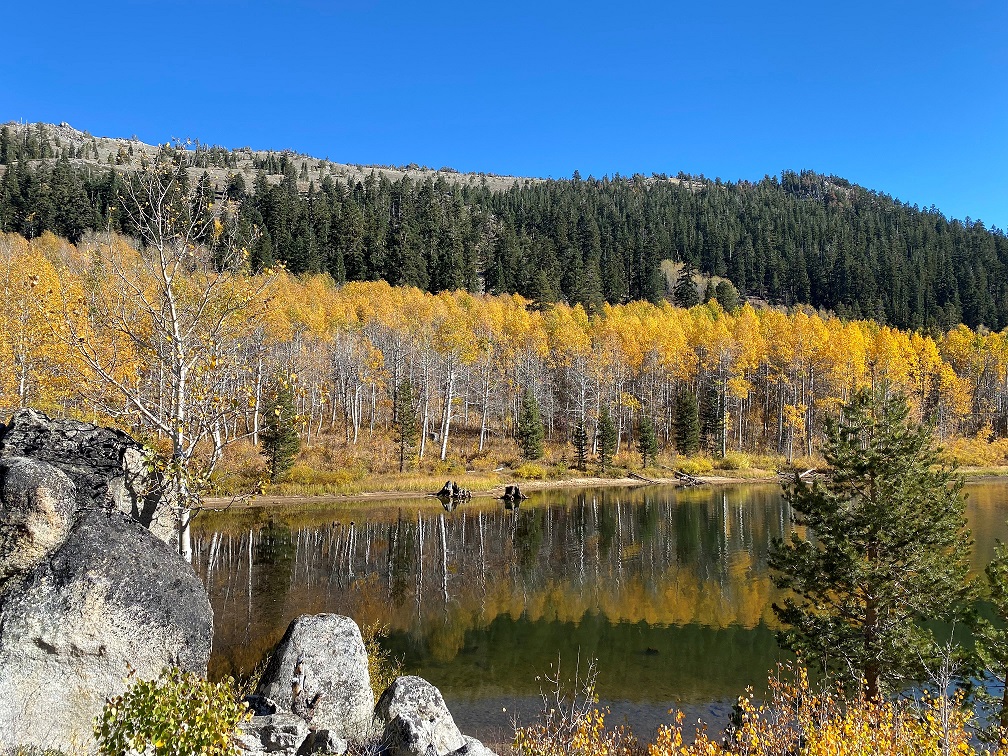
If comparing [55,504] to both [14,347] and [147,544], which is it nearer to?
[147,544]

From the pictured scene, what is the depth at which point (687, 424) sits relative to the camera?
65625mm

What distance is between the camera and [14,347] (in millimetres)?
25266

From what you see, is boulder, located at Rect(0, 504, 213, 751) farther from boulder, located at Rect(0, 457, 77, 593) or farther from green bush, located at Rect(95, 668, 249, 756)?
green bush, located at Rect(95, 668, 249, 756)

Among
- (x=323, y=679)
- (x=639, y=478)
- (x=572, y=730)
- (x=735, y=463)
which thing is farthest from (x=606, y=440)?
(x=323, y=679)

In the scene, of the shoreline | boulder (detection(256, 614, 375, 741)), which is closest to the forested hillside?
the shoreline

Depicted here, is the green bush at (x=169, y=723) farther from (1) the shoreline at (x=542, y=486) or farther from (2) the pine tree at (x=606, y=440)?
(2) the pine tree at (x=606, y=440)

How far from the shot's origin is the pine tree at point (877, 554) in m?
13.4

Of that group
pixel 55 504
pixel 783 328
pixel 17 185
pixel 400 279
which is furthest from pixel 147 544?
pixel 17 185

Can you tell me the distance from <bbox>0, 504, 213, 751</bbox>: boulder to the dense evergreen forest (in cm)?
9150

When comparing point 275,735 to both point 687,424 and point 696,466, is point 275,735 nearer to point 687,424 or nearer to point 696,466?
point 696,466

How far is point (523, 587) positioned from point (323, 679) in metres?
15.9

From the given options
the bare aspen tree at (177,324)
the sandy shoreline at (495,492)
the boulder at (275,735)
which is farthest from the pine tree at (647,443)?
the boulder at (275,735)

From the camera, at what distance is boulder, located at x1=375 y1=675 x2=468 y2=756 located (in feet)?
31.3

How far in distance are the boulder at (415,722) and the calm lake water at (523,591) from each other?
329 cm
